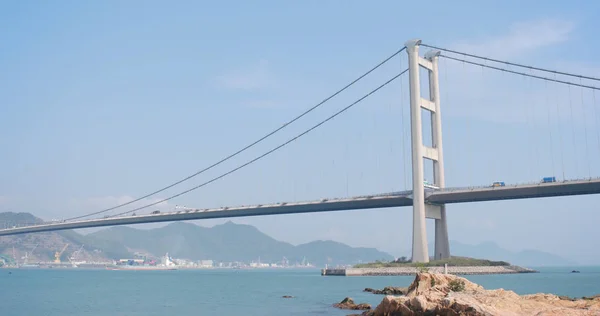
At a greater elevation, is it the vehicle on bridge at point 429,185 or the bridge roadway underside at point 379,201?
the vehicle on bridge at point 429,185

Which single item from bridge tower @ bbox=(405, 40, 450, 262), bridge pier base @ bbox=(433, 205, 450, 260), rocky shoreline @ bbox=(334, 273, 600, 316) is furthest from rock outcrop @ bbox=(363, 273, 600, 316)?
bridge pier base @ bbox=(433, 205, 450, 260)

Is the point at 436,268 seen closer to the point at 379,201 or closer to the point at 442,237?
the point at 442,237

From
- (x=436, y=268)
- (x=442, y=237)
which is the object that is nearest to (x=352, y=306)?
(x=436, y=268)

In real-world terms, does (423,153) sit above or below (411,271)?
above

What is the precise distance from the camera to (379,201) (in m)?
67.3

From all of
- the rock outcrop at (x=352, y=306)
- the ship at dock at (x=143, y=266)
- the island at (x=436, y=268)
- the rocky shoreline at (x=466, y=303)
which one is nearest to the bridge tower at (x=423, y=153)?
the island at (x=436, y=268)

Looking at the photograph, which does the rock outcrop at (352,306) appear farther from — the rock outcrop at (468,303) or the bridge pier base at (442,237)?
the bridge pier base at (442,237)

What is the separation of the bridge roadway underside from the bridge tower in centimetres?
214

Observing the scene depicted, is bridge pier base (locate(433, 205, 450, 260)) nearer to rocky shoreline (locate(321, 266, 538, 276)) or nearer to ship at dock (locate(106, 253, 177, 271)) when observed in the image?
rocky shoreline (locate(321, 266, 538, 276))

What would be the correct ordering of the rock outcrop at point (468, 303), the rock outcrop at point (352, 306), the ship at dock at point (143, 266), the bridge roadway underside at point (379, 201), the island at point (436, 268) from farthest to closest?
the ship at dock at point (143, 266) → the island at point (436, 268) → the bridge roadway underside at point (379, 201) → the rock outcrop at point (352, 306) → the rock outcrop at point (468, 303)

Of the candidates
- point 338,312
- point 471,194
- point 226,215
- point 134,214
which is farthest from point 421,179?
point 134,214

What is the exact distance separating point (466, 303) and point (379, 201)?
48.2 meters

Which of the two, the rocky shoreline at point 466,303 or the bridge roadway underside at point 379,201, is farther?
the bridge roadway underside at point 379,201

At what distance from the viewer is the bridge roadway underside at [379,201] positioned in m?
56.7
